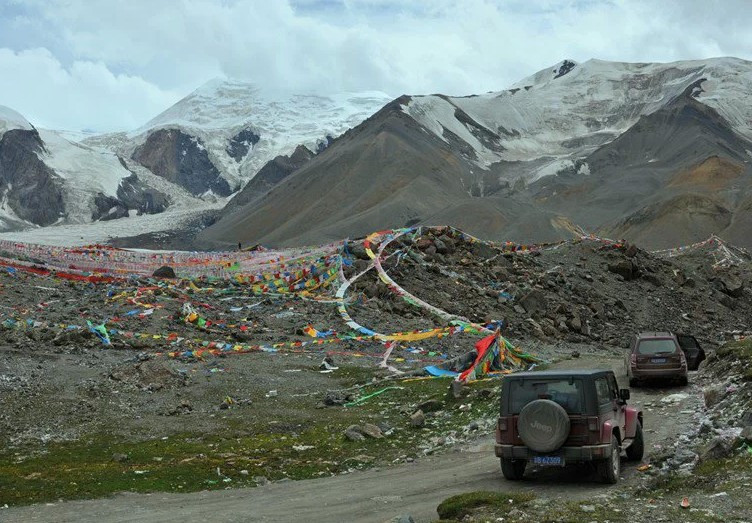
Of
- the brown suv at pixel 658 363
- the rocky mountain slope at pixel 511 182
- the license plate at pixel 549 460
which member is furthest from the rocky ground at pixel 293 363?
the rocky mountain slope at pixel 511 182

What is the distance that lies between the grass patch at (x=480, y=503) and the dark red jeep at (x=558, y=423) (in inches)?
40.9

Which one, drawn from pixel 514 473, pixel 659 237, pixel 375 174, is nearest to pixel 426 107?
pixel 375 174

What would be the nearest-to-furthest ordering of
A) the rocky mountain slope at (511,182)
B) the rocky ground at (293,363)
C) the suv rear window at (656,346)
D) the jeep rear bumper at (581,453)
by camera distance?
the jeep rear bumper at (581,453)
the rocky ground at (293,363)
the suv rear window at (656,346)
the rocky mountain slope at (511,182)

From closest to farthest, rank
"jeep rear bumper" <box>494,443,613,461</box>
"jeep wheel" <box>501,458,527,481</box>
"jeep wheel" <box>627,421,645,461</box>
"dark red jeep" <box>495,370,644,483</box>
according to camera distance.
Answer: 1. "jeep rear bumper" <box>494,443,613,461</box>
2. "dark red jeep" <box>495,370,644,483</box>
3. "jeep wheel" <box>501,458,527,481</box>
4. "jeep wheel" <box>627,421,645,461</box>

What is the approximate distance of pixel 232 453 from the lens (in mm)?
17000

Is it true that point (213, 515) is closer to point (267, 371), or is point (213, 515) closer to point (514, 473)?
point (514, 473)

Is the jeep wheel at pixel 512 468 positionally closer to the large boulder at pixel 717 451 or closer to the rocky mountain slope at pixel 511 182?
the large boulder at pixel 717 451

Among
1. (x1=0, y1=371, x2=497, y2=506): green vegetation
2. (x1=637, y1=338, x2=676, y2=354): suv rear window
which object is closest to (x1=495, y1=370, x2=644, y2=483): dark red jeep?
(x1=0, y1=371, x2=497, y2=506): green vegetation

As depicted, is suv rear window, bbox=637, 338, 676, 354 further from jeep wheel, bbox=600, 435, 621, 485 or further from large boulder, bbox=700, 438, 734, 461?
jeep wheel, bbox=600, 435, 621, 485

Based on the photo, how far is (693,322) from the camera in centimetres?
4794

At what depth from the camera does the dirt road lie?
40.8 feet

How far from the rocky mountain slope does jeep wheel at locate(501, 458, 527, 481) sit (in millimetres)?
88673

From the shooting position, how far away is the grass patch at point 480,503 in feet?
37.7

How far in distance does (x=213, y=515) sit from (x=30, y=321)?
21933 mm
